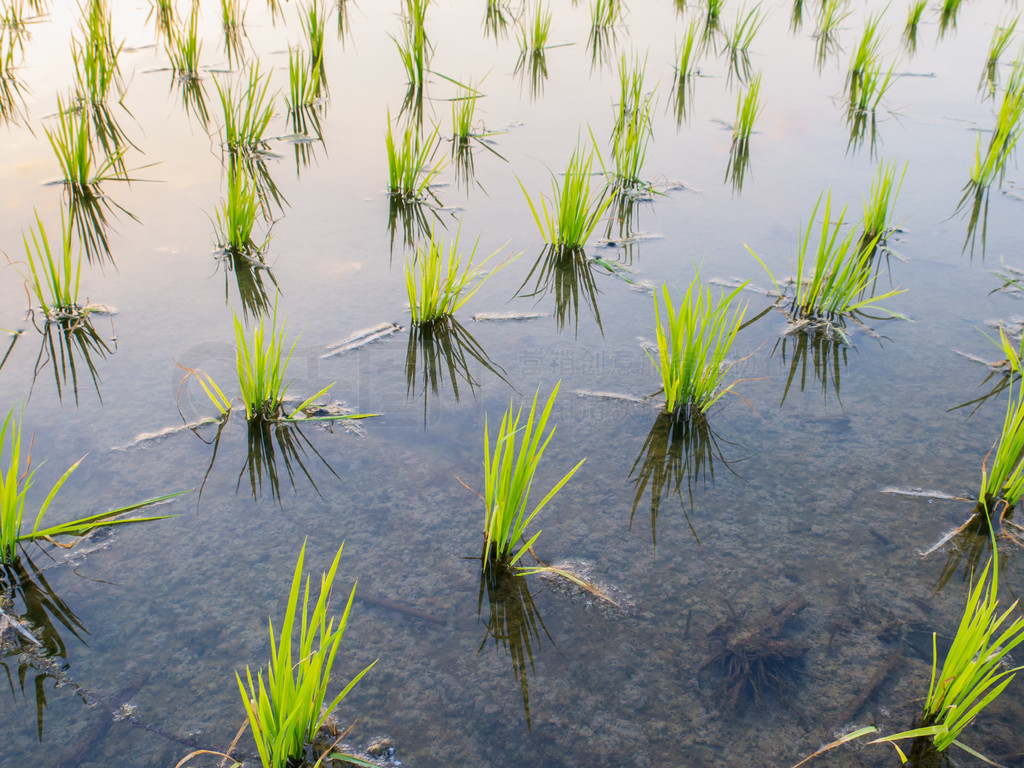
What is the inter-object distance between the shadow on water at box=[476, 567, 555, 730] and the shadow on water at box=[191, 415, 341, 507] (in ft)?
1.80

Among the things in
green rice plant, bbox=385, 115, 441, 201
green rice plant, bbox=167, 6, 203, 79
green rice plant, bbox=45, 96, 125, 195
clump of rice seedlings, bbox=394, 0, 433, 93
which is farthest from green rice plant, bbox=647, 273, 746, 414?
green rice plant, bbox=167, 6, 203, 79

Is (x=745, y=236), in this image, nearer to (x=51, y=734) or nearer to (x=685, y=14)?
(x=51, y=734)

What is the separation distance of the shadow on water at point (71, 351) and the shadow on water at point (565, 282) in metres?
1.48

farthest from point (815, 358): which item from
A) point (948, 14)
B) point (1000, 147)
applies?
point (948, 14)

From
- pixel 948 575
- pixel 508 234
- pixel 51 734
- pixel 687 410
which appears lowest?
pixel 51 734

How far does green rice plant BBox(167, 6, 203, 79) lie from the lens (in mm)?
4566

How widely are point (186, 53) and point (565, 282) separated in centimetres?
336

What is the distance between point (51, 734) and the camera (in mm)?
1291

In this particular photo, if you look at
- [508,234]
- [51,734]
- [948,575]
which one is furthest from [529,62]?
[51,734]

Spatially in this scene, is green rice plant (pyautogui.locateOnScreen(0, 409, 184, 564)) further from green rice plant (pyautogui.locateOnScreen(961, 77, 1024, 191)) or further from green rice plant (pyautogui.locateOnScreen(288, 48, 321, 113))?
green rice plant (pyautogui.locateOnScreen(961, 77, 1024, 191))

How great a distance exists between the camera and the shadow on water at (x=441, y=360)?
2.32 meters

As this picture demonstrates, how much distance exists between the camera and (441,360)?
2.44 meters

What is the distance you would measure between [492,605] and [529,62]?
Result: 489cm

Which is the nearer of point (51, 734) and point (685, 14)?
point (51, 734)
